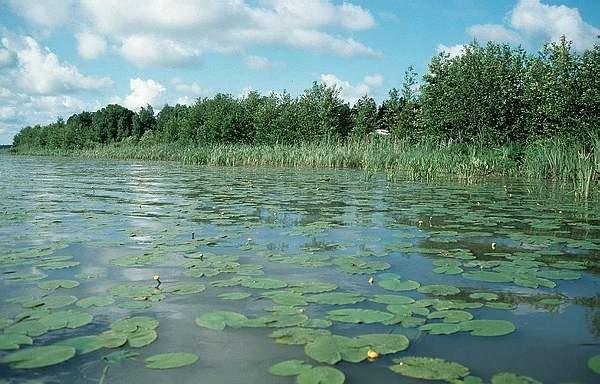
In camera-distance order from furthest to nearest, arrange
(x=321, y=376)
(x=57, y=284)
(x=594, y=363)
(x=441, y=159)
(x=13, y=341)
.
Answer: (x=441, y=159), (x=57, y=284), (x=13, y=341), (x=594, y=363), (x=321, y=376)

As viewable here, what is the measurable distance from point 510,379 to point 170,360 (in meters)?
1.13

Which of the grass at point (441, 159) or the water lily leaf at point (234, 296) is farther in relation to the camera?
the grass at point (441, 159)

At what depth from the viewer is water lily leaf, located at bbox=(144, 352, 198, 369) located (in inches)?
66.2

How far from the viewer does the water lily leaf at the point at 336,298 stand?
242cm

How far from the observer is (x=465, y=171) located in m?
12.9

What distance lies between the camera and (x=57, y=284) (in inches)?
104

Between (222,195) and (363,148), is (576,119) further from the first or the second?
(222,195)

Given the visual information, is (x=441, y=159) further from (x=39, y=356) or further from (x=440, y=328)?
(x=39, y=356)

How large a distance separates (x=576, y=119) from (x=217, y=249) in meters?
15.8

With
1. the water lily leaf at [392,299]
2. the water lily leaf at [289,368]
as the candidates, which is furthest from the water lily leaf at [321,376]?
the water lily leaf at [392,299]

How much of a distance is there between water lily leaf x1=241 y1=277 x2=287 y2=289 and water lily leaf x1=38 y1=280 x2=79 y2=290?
0.91 m

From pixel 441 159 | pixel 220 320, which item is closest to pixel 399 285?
pixel 220 320

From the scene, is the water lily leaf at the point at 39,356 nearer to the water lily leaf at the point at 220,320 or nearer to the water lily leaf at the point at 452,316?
the water lily leaf at the point at 220,320

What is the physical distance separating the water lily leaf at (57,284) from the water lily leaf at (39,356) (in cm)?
85
